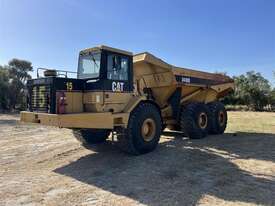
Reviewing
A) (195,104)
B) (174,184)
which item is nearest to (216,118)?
(195,104)

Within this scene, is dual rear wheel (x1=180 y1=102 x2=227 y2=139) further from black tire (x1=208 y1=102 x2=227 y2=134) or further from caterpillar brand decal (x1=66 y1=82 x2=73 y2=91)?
caterpillar brand decal (x1=66 y1=82 x2=73 y2=91)

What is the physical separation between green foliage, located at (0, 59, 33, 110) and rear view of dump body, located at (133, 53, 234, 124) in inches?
1437

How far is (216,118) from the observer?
12.6 m

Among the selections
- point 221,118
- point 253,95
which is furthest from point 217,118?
point 253,95

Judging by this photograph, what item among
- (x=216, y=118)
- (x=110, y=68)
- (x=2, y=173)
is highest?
(x=110, y=68)

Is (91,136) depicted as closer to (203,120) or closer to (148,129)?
(148,129)

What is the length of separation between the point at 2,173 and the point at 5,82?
40.5 metres

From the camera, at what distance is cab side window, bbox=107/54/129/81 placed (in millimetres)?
7922

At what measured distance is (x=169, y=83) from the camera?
10.7m

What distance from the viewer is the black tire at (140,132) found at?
8.02 metres

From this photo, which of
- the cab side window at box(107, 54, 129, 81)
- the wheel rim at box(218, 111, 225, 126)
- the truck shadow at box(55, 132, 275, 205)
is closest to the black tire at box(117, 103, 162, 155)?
the truck shadow at box(55, 132, 275, 205)

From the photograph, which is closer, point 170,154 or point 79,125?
point 79,125

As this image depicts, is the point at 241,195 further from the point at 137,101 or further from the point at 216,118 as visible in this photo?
the point at 216,118

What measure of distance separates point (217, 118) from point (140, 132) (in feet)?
17.9
